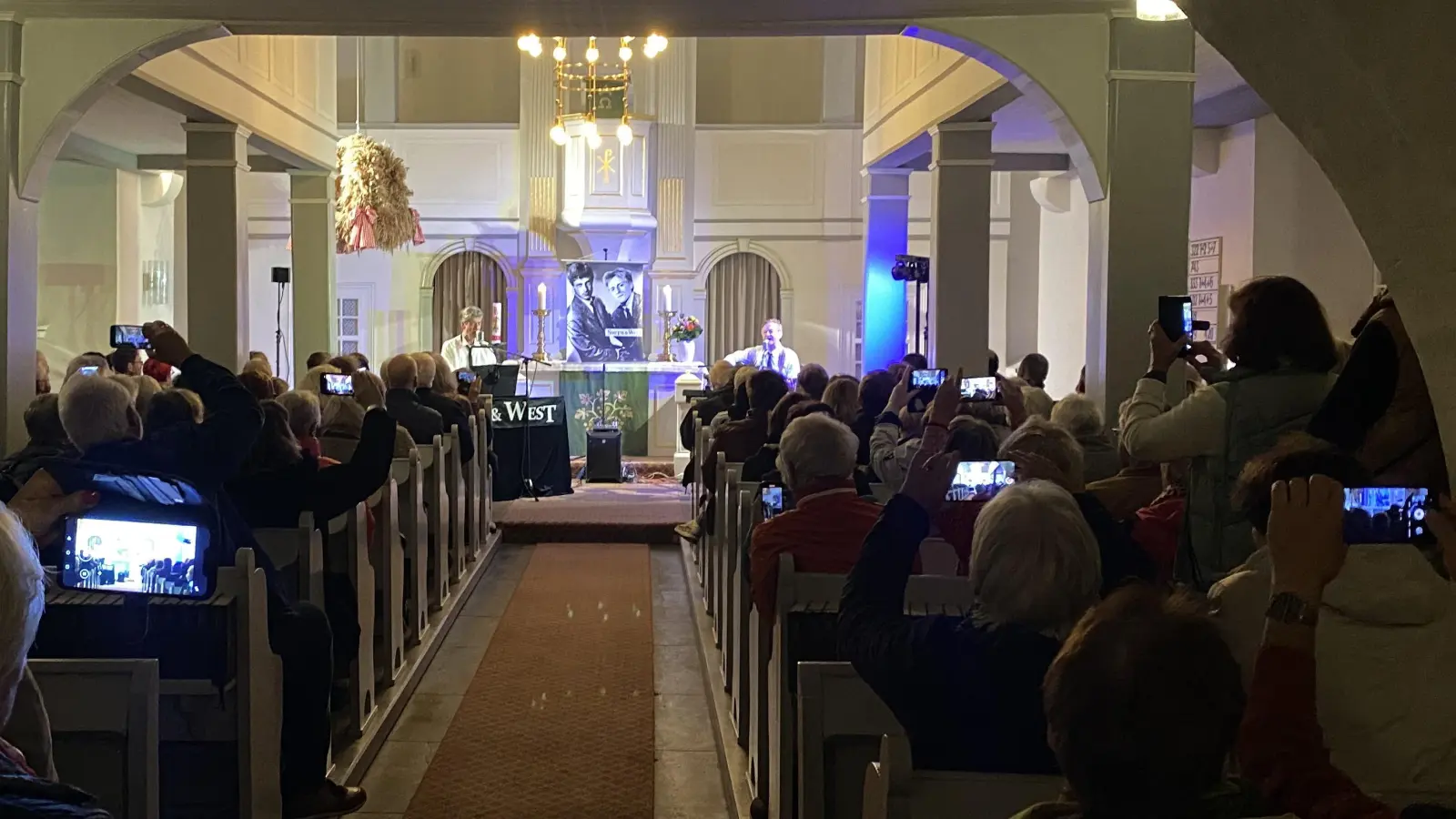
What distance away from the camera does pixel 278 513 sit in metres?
4.18

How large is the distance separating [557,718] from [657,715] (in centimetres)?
38

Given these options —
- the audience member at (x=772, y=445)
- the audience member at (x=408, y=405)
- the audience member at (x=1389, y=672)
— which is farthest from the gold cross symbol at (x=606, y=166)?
the audience member at (x=1389, y=672)

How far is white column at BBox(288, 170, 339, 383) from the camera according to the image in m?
9.61

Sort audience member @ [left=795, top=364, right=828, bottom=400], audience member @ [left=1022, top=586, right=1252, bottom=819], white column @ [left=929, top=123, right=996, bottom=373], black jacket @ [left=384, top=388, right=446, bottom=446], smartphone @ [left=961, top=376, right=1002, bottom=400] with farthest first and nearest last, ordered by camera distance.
A: 1. white column @ [left=929, top=123, right=996, bottom=373]
2. black jacket @ [left=384, top=388, right=446, bottom=446]
3. audience member @ [left=795, top=364, right=828, bottom=400]
4. smartphone @ [left=961, top=376, right=1002, bottom=400]
5. audience member @ [left=1022, top=586, right=1252, bottom=819]

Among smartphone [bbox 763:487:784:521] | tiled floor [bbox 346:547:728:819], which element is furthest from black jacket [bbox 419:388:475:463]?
smartphone [bbox 763:487:784:521]

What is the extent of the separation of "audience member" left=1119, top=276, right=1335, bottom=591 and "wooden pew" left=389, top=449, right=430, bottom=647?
10.9ft

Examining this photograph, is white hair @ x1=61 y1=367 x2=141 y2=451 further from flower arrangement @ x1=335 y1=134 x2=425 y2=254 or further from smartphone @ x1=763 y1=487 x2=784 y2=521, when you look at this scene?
flower arrangement @ x1=335 y1=134 x2=425 y2=254

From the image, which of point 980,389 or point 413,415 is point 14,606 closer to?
point 980,389

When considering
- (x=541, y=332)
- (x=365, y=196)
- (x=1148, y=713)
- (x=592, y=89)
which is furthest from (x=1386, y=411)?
(x=541, y=332)

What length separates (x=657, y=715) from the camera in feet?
16.0

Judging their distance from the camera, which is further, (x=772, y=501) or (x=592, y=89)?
(x=592, y=89)

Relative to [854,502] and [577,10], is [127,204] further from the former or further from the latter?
[854,502]

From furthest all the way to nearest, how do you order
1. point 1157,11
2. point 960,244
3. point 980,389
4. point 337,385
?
point 960,244 → point 337,385 → point 1157,11 → point 980,389

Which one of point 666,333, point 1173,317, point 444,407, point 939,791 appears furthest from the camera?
point 666,333
